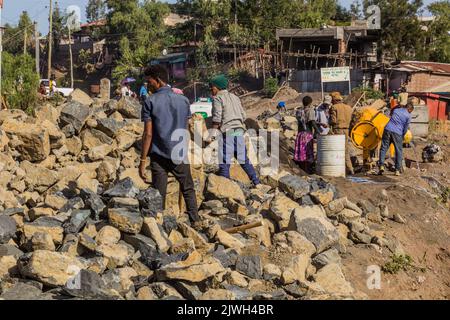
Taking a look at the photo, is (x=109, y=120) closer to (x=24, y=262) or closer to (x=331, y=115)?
(x=331, y=115)

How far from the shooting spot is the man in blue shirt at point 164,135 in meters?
6.13

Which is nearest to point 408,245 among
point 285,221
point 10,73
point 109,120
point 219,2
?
point 285,221

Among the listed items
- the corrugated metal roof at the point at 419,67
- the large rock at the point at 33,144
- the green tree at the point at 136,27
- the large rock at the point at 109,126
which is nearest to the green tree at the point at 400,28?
the corrugated metal roof at the point at 419,67

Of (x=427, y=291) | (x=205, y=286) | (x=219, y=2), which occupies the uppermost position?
(x=219, y=2)

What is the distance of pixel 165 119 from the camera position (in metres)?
6.14

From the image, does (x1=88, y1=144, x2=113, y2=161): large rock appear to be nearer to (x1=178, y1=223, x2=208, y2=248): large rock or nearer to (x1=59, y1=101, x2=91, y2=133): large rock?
(x1=59, y1=101, x2=91, y2=133): large rock

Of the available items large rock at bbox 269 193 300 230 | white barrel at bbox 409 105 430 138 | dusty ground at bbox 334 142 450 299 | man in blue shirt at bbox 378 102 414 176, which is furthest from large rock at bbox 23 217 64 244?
white barrel at bbox 409 105 430 138

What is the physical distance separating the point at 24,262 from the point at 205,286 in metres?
1.37

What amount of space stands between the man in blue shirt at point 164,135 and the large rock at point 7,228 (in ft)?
3.94

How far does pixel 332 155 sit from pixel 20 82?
6.66 metres

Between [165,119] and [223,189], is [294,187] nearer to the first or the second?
[223,189]

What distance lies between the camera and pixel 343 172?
33.0 ft

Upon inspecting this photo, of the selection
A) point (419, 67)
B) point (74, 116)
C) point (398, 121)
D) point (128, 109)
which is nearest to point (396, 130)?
point (398, 121)

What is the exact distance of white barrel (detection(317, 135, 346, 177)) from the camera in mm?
9922
